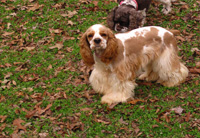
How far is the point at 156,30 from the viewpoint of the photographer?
5.50 meters

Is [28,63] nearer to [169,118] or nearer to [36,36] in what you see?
[36,36]

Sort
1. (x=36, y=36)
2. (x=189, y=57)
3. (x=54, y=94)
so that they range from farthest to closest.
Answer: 1. (x=36, y=36)
2. (x=189, y=57)
3. (x=54, y=94)

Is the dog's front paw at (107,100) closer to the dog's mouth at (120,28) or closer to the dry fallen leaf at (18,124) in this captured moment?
the dry fallen leaf at (18,124)

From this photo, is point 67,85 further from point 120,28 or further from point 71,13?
point 71,13

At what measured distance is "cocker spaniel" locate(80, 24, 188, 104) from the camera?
16.7ft

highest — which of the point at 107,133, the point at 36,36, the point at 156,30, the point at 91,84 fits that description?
the point at 156,30

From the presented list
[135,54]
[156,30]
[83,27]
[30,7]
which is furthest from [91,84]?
[30,7]

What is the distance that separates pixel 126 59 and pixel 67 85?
1.58 meters

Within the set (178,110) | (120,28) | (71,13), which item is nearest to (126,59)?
(178,110)

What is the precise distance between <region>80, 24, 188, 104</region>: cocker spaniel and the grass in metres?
0.26

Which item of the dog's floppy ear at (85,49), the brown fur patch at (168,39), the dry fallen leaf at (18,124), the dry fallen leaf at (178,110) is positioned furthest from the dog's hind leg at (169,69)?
the dry fallen leaf at (18,124)

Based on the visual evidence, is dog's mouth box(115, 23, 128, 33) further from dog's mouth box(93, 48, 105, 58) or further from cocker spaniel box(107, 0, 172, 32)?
dog's mouth box(93, 48, 105, 58)

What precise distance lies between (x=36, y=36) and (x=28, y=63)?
4.05 ft

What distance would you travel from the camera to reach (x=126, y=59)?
5.28 metres
